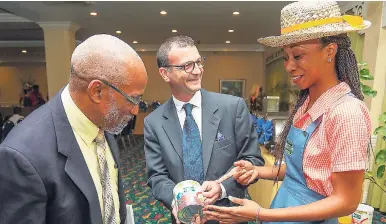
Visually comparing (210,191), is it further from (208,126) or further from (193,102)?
(193,102)

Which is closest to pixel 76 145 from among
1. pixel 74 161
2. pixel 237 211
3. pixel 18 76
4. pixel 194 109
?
pixel 74 161

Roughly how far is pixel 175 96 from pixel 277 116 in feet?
7.47

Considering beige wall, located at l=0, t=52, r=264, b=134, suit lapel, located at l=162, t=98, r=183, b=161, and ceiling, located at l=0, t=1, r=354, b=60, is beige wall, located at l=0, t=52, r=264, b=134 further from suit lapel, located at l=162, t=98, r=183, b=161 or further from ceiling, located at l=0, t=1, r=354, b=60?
suit lapel, located at l=162, t=98, r=183, b=161

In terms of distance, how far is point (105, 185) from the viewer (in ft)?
3.24

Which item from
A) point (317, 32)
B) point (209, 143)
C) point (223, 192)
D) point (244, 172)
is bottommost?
point (223, 192)

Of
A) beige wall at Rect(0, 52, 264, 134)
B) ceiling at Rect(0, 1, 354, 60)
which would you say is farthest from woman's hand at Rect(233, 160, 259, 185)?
beige wall at Rect(0, 52, 264, 134)

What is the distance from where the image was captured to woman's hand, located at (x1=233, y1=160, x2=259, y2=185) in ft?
4.42

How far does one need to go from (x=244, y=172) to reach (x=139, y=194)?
356cm

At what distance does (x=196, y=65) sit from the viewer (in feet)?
5.15

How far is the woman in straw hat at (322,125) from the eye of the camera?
3.04ft

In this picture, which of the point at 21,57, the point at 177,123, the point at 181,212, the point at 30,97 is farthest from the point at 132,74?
the point at 21,57

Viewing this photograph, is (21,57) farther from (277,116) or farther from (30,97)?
(277,116)

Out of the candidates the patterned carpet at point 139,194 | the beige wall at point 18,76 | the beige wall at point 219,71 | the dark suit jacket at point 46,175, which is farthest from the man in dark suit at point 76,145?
the beige wall at point 18,76

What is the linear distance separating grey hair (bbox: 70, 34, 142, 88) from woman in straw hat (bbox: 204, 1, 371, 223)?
0.57 metres
